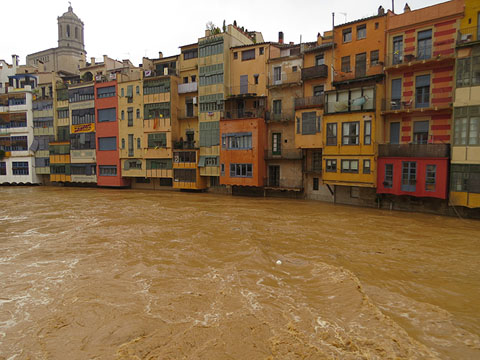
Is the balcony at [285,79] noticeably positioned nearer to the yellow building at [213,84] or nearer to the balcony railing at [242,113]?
the balcony railing at [242,113]

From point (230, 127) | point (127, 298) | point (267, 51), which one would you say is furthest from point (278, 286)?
point (267, 51)

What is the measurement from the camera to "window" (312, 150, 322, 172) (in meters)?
30.3

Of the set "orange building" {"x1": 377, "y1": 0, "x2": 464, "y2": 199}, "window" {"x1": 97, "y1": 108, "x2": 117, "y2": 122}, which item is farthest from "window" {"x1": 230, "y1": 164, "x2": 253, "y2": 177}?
"window" {"x1": 97, "y1": 108, "x2": 117, "y2": 122}

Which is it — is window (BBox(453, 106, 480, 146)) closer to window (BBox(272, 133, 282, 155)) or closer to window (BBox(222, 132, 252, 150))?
window (BBox(272, 133, 282, 155))

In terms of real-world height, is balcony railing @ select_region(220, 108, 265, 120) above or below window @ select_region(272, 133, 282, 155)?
above

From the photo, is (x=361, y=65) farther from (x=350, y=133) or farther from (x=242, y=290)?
(x=242, y=290)

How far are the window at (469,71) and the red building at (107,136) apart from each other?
36993 mm

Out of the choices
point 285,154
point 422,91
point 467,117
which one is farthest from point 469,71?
point 285,154

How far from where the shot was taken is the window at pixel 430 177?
74.6ft

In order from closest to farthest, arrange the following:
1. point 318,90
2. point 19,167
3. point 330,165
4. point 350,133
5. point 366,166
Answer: point 366,166
point 350,133
point 330,165
point 318,90
point 19,167

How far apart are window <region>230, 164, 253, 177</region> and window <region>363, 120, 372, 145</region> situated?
1169 cm

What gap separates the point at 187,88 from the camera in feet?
125

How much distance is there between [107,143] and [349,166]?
31.8 meters

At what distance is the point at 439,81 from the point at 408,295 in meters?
18.8
